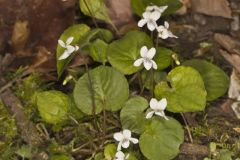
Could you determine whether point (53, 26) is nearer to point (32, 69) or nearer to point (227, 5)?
point (32, 69)

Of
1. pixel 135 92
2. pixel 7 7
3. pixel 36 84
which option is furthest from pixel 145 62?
pixel 7 7

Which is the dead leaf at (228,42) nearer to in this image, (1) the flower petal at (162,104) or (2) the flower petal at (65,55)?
(1) the flower petal at (162,104)

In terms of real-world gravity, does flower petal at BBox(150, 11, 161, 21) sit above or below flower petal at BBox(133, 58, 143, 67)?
above

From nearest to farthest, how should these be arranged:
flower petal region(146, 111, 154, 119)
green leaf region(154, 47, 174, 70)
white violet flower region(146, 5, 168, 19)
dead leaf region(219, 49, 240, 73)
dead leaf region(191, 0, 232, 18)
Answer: flower petal region(146, 111, 154, 119) < white violet flower region(146, 5, 168, 19) < green leaf region(154, 47, 174, 70) < dead leaf region(219, 49, 240, 73) < dead leaf region(191, 0, 232, 18)

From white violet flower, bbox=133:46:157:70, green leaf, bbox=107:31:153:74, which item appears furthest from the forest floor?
white violet flower, bbox=133:46:157:70

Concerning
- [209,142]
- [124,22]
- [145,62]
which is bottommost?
[209,142]

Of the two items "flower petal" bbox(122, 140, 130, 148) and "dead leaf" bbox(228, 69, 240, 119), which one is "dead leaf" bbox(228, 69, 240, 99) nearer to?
"dead leaf" bbox(228, 69, 240, 119)

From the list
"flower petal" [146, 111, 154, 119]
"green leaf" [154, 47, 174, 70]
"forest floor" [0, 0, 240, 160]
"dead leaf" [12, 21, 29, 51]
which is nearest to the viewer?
"flower petal" [146, 111, 154, 119]
